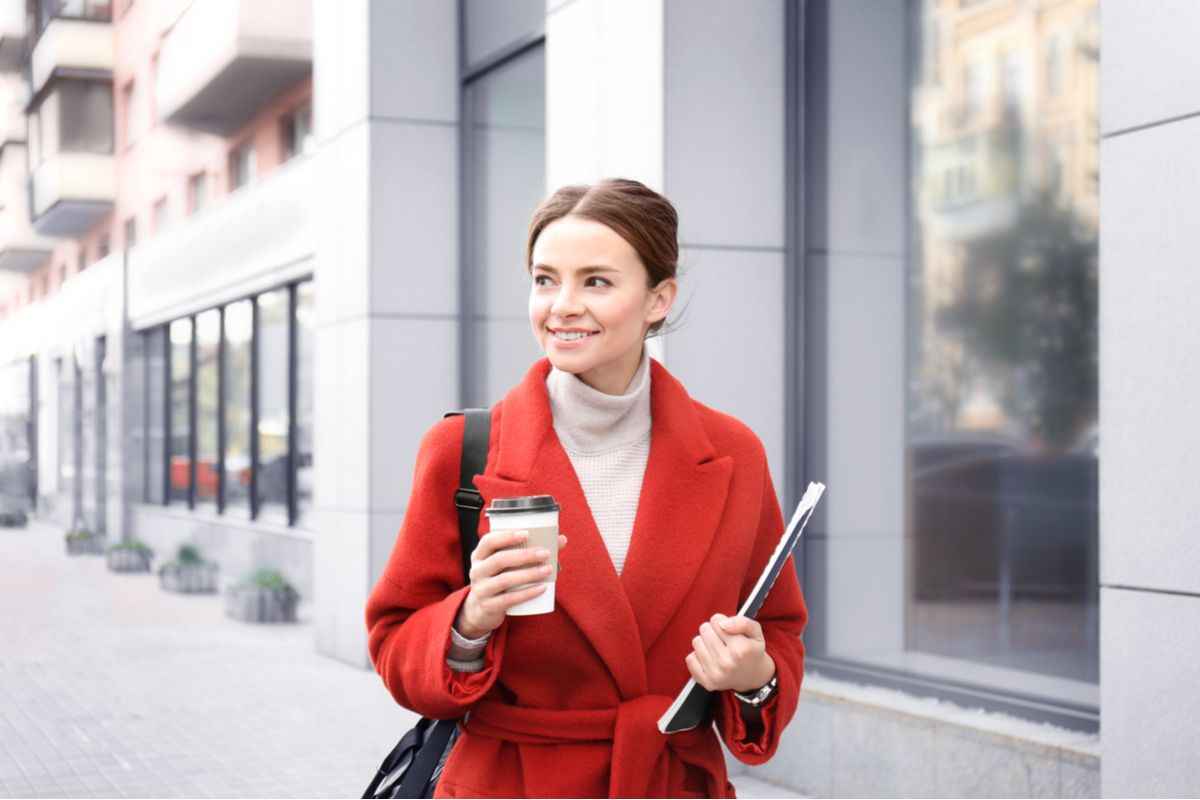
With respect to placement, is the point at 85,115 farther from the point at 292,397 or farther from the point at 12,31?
the point at 292,397

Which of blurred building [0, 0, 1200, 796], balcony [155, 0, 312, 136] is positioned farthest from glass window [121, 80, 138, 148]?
blurred building [0, 0, 1200, 796]

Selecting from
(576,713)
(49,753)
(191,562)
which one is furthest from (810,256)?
(191,562)

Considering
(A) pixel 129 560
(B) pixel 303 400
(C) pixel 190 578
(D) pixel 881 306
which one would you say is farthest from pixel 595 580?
(A) pixel 129 560

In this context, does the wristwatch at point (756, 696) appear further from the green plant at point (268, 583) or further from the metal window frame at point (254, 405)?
the metal window frame at point (254, 405)

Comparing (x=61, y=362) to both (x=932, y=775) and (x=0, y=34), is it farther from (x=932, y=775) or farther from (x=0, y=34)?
(x=932, y=775)

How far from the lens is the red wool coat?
2359 mm

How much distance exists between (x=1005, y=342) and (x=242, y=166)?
51.0 feet

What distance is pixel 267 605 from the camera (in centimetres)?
1358

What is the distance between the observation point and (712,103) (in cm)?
702

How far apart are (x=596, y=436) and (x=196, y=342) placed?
19.5 meters

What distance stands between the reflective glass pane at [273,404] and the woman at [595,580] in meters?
14.5

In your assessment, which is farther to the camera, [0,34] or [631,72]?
[0,34]

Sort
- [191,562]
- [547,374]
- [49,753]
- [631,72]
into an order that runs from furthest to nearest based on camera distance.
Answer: [191,562], [49,753], [631,72], [547,374]

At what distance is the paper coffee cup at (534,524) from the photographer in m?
2.13
